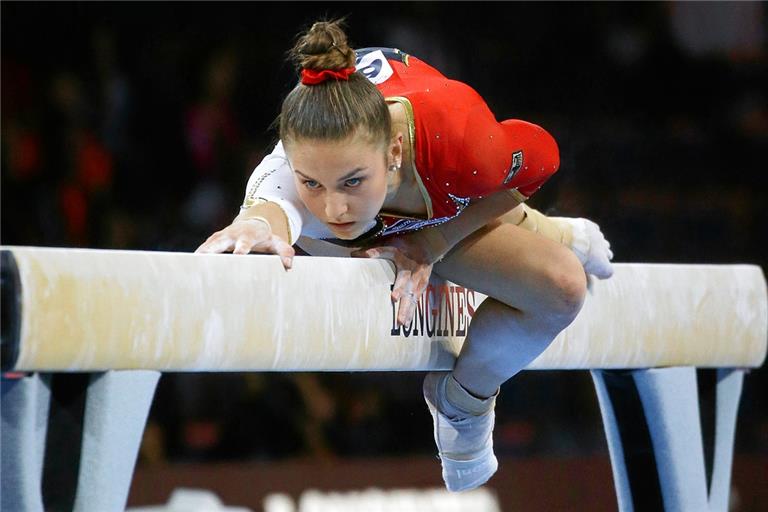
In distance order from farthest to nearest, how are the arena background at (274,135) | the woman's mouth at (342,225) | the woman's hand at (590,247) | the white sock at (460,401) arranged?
1. the arena background at (274,135)
2. the woman's hand at (590,247)
3. the white sock at (460,401)
4. the woman's mouth at (342,225)

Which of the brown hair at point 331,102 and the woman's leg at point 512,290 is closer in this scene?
the brown hair at point 331,102

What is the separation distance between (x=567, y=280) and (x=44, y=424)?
106 cm

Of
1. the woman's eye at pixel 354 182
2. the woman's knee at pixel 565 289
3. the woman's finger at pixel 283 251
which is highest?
the woman's eye at pixel 354 182

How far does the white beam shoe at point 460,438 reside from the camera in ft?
7.72

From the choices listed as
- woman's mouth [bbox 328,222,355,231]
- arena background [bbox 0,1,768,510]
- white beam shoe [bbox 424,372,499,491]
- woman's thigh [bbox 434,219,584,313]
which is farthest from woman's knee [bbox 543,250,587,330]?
arena background [bbox 0,1,768,510]

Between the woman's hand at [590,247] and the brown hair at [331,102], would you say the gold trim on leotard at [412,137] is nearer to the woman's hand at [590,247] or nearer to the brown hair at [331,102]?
the brown hair at [331,102]

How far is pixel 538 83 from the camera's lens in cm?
547

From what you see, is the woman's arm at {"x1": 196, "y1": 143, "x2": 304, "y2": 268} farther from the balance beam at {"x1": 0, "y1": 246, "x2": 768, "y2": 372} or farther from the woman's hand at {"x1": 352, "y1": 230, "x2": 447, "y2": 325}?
the woman's hand at {"x1": 352, "y1": 230, "x2": 447, "y2": 325}

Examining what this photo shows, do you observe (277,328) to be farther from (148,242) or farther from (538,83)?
(538,83)

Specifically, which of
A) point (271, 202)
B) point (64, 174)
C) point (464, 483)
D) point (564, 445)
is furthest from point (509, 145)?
point (564, 445)

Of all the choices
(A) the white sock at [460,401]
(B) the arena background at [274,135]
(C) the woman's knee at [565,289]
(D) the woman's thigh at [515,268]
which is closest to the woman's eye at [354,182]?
(D) the woman's thigh at [515,268]

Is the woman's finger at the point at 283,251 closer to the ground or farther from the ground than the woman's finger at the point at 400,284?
farther from the ground

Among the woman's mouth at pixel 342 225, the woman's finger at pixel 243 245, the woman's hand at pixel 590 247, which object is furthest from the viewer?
the woman's hand at pixel 590 247

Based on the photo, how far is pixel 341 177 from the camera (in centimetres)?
188
